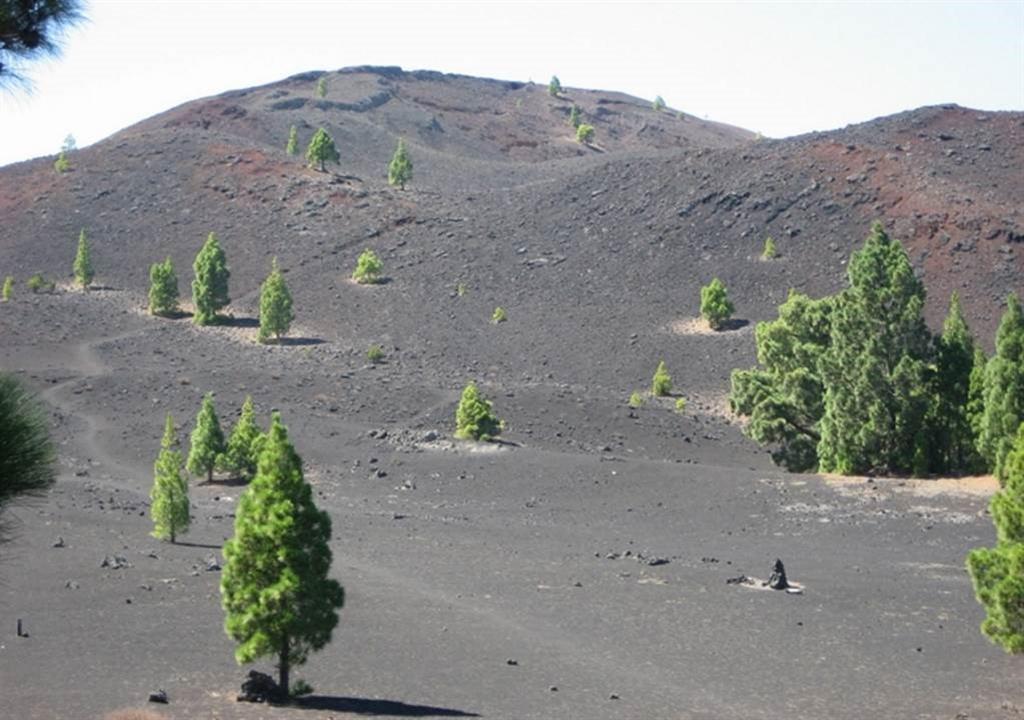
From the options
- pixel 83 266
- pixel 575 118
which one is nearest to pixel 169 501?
pixel 83 266

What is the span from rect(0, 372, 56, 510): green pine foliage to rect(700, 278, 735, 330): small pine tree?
6246 cm

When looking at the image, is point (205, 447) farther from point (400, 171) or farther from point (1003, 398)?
point (400, 171)

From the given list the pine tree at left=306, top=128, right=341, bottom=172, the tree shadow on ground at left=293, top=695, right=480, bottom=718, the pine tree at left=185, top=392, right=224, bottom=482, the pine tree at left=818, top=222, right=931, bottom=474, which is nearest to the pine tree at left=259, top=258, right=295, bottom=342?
the pine tree at left=185, top=392, right=224, bottom=482

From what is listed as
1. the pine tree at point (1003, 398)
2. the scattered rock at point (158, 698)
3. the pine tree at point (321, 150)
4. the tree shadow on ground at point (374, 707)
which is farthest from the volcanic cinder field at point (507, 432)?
the pine tree at point (321, 150)

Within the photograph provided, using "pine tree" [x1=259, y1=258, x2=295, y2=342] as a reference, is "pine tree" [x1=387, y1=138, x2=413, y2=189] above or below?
above

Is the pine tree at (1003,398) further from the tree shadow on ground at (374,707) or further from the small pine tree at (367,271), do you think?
the small pine tree at (367,271)

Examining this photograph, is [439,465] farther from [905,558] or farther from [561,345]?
[561,345]

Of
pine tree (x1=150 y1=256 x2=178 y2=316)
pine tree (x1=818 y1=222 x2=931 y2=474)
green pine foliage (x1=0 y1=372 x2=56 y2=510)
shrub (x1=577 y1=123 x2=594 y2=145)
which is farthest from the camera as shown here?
shrub (x1=577 y1=123 x2=594 y2=145)

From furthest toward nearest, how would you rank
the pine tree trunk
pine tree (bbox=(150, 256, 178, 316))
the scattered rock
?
pine tree (bbox=(150, 256, 178, 316))
the pine tree trunk
the scattered rock

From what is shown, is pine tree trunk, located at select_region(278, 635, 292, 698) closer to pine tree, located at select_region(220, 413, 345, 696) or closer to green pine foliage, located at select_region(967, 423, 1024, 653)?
pine tree, located at select_region(220, 413, 345, 696)

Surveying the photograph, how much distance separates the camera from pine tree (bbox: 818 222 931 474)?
1598 inches

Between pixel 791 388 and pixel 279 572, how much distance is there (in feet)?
100

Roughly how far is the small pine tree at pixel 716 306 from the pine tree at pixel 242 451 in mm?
30882

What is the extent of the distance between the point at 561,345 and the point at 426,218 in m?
23.4
